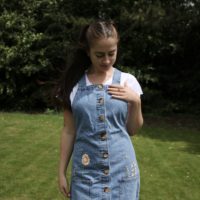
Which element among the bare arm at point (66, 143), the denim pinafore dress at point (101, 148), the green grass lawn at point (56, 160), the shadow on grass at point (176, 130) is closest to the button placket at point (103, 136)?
the denim pinafore dress at point (101, 148)

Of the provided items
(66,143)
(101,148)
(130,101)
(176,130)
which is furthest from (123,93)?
(176,130)

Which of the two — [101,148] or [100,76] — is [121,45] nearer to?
[100,76]

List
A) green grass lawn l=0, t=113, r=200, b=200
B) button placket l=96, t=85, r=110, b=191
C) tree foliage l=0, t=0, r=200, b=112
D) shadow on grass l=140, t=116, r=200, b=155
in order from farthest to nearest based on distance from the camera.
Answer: tree foliage l=0, t=0, r=200, b=112 → shadow on grass l=140, t=116, r=200, b=155 → green grass lawn l=0, t=113, r=200, b=200 → button placket l=96, t=85, r=110, b=191

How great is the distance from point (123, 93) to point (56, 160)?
5566mm

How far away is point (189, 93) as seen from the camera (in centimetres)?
1653

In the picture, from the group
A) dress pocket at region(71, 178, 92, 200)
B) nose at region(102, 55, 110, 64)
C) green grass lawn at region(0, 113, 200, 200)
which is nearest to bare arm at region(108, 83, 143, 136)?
nose at region(102, 55, 110, 64)

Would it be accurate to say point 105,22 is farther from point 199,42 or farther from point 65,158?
point 199,42

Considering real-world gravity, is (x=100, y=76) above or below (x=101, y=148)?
above

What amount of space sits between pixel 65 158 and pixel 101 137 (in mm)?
316

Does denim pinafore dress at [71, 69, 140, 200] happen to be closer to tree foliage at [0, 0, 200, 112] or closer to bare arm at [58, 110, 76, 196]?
bare arm at [58, 110, 76, 196]

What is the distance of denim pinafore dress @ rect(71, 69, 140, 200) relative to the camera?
2.36 meters

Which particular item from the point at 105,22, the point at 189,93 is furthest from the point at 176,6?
the point at 105,22

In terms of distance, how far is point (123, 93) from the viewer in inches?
93.2

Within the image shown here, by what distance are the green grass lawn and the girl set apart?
3.55 m
